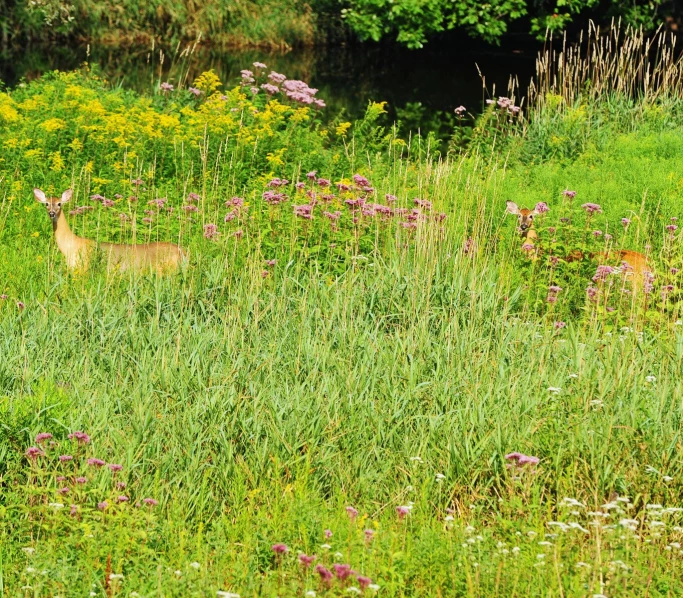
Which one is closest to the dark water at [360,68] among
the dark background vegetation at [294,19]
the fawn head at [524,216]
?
the dark background vegetation at [294,19]

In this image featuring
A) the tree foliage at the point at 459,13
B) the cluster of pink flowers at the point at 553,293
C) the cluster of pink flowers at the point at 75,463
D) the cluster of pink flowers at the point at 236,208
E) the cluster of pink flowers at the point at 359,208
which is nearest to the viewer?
the cluster of pink flowers at the point at 75,463

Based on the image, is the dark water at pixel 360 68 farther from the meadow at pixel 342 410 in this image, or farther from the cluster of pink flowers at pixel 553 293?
the cluster of pink flowers at pixel 553 293

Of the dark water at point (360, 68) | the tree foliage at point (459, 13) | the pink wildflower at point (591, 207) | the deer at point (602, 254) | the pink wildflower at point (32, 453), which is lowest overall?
the dark water at point (360, 68)

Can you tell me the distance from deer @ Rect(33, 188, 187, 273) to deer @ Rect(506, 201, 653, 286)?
93.2 inches

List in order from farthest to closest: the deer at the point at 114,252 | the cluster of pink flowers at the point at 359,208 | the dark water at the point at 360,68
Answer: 1. the dark water at the point at 360,68
2. the cluster of pink flowers at the point at 359,208
3. the deer at the point at 114,252

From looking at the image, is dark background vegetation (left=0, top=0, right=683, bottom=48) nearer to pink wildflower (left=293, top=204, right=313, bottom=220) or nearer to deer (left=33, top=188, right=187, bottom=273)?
deer (left=33, top=188, right=187, bottom=273)

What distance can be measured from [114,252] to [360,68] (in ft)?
73.7

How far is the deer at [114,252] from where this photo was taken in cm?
741

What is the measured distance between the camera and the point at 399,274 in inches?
272

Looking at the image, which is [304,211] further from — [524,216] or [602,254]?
[602,254]

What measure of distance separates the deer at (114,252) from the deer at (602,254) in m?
2.37

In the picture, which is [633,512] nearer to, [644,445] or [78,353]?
[644,445]

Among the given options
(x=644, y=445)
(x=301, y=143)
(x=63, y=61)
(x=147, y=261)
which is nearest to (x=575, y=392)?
(x=644, y=445)

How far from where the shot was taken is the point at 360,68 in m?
29.4
